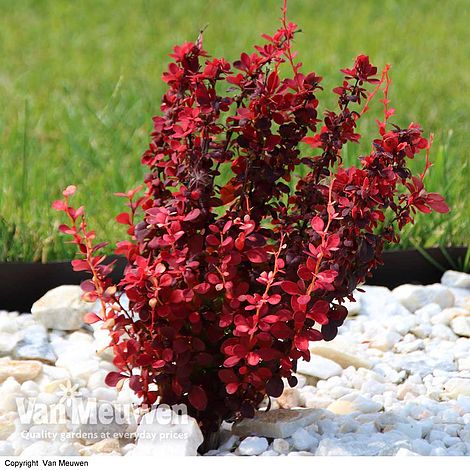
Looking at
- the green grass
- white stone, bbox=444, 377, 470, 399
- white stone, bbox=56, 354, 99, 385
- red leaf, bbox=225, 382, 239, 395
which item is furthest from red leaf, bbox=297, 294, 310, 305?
the green grass

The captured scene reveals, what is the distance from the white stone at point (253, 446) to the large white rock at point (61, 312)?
95 centimetres

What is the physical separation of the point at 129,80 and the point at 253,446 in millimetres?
3724

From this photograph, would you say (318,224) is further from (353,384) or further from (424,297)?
(424,297)

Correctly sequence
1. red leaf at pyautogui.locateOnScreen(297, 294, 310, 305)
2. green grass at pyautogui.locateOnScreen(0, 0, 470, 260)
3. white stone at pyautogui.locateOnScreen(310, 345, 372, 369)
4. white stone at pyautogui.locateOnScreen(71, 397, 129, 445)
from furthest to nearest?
green grass at pyautogui.locateOnScreen(0, 0, 470, 260), white stone at pyautogui.locateOnScreen(310, 345, 372, 369), white stone at pyautogui.locateOnScreen(71, 397, 129, 445), red leaf at pyautogui.locateOnScreen(297, 294, 310, 305)

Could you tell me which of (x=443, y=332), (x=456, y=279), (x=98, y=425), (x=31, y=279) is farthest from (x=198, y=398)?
(x=456, y=279)

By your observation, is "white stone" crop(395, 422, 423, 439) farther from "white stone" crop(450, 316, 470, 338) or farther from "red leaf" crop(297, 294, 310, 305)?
"white stone" crop(450, 316, 470, 338)

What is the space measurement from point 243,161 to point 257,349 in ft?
1.45

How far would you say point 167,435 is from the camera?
7.70ft

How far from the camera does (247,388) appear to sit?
2.45m

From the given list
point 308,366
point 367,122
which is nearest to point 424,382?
point 308,366

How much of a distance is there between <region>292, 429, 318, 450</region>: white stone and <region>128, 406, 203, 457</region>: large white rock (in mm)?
228

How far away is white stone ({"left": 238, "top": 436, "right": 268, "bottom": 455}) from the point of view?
2393mm

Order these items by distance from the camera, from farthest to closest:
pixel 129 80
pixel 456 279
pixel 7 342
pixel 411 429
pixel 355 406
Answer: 1. pixel 129 80
2. pixel 456 279
3. pixel 7 342
4. pixel 355 406
5. pixel 411 429

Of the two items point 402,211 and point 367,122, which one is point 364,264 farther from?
point 367,122
